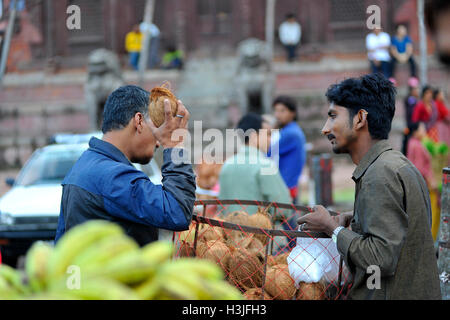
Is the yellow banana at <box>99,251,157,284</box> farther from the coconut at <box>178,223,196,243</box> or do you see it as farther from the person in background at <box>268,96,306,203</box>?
the person in background at <box>268,96,306,203</box>

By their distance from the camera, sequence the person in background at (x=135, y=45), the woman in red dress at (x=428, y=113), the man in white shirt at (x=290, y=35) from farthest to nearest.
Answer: the person in background at (x=135, y=45)
the man in white shirt at (x=290, y=35)
the woman in red dress at (x=428, y=113)

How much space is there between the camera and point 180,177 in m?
2.84

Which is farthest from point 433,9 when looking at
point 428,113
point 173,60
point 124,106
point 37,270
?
point 173,60

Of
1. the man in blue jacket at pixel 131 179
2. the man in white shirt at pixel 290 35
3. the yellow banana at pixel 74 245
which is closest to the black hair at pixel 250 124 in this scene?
the man in blue jacket at pixel 131 179

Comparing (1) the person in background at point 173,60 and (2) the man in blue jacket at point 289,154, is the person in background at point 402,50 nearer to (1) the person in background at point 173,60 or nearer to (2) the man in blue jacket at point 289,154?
(1) the person in background at point 173,60

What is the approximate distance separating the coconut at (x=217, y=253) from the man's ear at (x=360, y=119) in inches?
38.3

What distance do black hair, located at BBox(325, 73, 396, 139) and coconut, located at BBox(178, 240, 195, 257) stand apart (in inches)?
47.4

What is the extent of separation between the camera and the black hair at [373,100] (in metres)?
2.78

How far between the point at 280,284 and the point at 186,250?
0.69 metres

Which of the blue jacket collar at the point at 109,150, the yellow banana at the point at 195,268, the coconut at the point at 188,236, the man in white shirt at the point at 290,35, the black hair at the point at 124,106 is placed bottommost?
the coconut at the point at 188,236

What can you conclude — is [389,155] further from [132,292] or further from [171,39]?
[171,39]

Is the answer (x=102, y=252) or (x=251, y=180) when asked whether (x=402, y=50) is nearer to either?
(x=251, y=180)

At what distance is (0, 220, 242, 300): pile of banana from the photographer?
1.70 m
